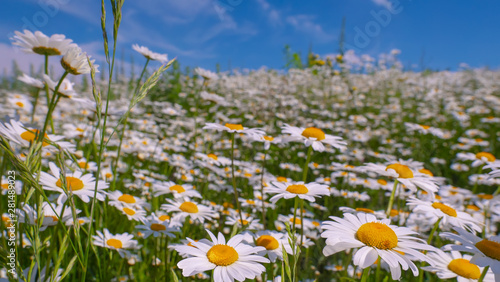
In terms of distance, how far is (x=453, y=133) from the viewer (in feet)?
20.1

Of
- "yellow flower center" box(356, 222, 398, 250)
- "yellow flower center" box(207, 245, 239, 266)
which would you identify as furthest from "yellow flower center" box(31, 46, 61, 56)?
"yellow flower center" box(356, 222, 398, 250)

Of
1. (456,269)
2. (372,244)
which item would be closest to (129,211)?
(372,244)

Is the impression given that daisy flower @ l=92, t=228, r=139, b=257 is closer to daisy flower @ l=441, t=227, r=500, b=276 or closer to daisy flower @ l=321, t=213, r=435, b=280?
daisy flower @ l=321, t=213, r=435, b=280

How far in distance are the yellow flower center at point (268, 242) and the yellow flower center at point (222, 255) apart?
35 centimetres

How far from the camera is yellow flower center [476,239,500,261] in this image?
0.94 meters

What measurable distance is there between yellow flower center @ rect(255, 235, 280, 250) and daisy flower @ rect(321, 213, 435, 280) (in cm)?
39

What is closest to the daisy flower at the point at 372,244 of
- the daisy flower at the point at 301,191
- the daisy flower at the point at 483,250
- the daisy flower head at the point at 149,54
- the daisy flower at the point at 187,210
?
the daisy flower at the point at 483,250

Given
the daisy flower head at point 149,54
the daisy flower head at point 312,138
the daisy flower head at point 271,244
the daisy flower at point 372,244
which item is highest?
the daisy flower head at point 149,54

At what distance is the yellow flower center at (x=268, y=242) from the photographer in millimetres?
1333

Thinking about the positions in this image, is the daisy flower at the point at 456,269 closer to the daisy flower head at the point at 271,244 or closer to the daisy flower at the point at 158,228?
the daisy flower head at the point at 271,244

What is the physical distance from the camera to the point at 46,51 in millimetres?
1307

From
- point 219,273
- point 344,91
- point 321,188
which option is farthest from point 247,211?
point 344,91

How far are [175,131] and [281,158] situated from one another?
1.74 m

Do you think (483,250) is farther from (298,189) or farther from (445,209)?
(298,189)
